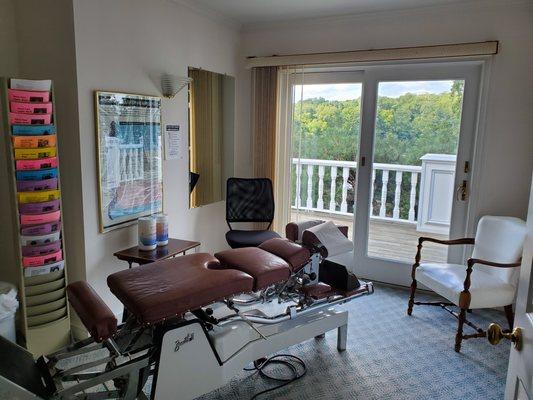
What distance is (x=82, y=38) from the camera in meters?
2.48

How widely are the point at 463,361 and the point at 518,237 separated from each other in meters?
0.95

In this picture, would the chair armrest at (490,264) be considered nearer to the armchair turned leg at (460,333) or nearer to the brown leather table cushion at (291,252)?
A: the armchair turned leg at (460,333)

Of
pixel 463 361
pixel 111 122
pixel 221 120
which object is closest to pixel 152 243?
pixel 111 122

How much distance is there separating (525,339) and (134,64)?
2775 millimetres

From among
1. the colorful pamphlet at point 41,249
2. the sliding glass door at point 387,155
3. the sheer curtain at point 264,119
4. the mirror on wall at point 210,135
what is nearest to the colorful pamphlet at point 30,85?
the colorful pamphlet at point 41,249

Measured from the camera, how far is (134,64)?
2.88m

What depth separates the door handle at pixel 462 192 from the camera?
11.2ft

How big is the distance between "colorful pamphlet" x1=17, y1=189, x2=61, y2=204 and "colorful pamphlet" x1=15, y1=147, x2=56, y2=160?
20cm

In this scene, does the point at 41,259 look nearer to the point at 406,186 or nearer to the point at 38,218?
the point at 38,218

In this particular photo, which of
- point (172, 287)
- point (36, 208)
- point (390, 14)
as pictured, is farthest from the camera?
point (390, 14)

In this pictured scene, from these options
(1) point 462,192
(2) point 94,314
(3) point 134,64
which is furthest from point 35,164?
(1) point 462,192

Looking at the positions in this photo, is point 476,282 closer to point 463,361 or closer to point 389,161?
point 463,361

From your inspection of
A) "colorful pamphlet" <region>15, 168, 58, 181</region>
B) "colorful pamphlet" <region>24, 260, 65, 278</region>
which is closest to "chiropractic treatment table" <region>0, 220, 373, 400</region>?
"colorful pamphlet" <region>24, 260, 65, 278</region>

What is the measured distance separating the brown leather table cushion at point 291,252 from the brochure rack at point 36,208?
4.29ft
